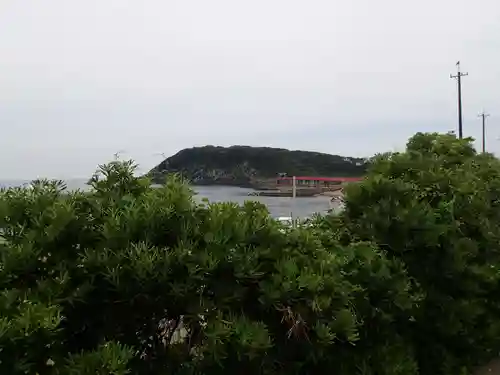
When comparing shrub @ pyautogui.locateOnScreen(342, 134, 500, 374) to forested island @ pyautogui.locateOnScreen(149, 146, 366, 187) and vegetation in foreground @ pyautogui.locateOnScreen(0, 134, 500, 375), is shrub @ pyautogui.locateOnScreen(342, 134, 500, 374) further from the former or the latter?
forested island @ pyautogui.locateOnScreen(149, 146, 366, 187)

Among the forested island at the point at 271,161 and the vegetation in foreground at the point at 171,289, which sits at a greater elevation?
the forested island at the point at 271,161

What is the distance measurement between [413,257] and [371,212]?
0.50 metres

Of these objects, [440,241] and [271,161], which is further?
[271,161]

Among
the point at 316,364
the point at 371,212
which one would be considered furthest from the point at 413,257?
the point at 316,364

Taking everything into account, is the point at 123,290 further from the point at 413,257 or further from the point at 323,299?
the point at 413,257

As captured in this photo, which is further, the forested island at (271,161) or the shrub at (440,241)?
the forested island at (271,161)

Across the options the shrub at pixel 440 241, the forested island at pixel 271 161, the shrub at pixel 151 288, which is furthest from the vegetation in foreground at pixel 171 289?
the forested island at pixel 271 161

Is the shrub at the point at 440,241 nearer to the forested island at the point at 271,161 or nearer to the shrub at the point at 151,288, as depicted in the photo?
the shrub at the point at 151,288

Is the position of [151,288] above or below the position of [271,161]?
below

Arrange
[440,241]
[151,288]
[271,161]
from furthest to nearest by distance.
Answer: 1. [271,161]
2. [440,241]
3. [151,288]

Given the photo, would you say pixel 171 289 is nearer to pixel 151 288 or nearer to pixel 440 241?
pixel 151 288

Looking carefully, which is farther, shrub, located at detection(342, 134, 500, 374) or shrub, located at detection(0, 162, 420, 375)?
shrub, located at detection(342, 134, 500, 374)

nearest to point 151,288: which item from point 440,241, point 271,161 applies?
point 440,241

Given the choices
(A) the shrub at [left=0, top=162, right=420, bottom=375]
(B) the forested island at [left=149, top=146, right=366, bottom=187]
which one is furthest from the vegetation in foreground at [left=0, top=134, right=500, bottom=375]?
(B) the forested island at [left=149, top=146, right=366, bottom=187]
